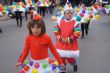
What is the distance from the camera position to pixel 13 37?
13430mm

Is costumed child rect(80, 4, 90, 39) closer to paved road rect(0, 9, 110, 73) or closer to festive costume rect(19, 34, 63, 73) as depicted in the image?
paved road rect(0, 9, 110, 73)

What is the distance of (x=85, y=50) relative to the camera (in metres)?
10.5

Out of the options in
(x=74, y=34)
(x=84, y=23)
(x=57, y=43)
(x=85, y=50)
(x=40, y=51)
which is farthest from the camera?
(x=84, y=23)

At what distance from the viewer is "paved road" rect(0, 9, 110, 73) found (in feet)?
27.4

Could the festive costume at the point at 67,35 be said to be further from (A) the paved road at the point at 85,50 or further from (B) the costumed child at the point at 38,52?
(B) the costumed child at the point at 38,52

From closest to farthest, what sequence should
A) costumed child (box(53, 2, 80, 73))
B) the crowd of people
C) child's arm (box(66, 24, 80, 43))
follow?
the crowd of people, child's arm (box(66, 24, 80, 43)), costumed child (box(53, 2, 80, 73))

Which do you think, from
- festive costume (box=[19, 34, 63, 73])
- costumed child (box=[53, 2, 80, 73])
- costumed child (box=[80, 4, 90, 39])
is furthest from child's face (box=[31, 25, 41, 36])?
costumed child (box=[80, 4, 90, 39])

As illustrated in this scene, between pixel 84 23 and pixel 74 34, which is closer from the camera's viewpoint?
pixel 74 34

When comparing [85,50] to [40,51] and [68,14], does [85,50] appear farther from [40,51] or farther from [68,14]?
[40,51]

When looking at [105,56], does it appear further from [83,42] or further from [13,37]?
[13,37]

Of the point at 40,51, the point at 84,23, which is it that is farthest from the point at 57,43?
the point at 84,23

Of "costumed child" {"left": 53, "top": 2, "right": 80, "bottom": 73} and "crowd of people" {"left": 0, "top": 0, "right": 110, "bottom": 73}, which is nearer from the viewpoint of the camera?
"crowd of people" {"left": 0, "top": 0, "right": 110, "bottom": 73}

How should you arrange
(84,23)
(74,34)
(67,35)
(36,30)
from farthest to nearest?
(84,23) < (67,35) < (74,34) < (36,30)

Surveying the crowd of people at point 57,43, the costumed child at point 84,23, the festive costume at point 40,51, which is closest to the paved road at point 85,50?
the costumed child at point 84,23
